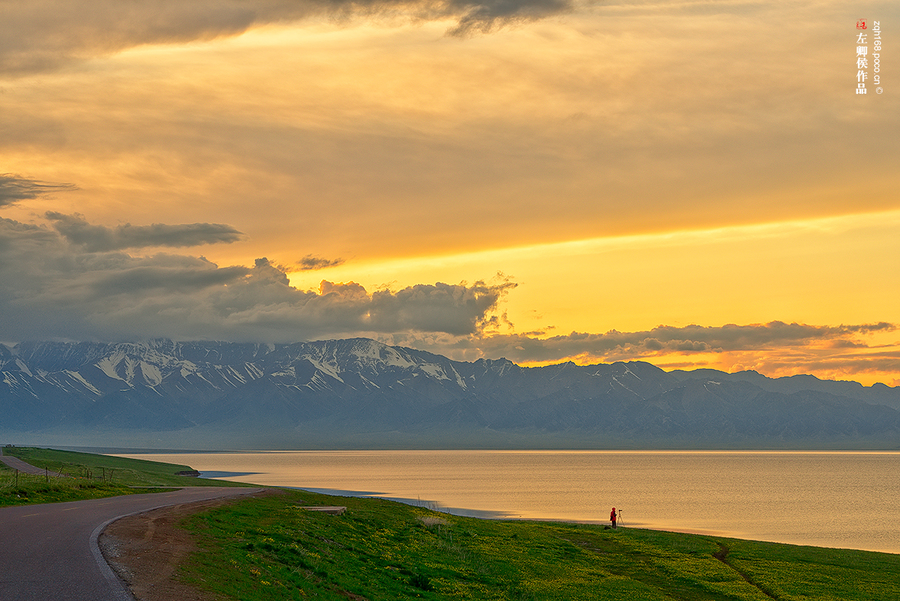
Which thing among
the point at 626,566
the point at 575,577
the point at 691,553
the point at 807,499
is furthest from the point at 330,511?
the point at 807,499

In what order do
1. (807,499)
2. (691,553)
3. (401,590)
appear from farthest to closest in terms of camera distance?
(807,499)
(691,553)
(401,590)

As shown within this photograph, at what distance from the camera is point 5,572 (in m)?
27.5

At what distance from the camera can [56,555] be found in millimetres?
30453

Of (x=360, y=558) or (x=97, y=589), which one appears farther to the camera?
(x=360, y=558)

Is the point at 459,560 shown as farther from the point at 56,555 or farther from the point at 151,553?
the point at 56,555

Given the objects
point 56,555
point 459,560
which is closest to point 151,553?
point 56,555

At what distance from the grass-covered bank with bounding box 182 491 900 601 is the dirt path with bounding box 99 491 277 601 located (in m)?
1.02

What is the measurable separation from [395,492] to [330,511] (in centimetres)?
11744

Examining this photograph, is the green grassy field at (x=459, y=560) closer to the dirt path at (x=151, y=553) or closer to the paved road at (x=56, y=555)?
the dirt path at (x=151, y=553)

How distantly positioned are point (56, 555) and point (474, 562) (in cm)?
2909

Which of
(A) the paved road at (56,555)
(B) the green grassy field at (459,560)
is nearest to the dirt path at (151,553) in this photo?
(A) the paved road at (56,555)

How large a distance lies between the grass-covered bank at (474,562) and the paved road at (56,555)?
3.94 metres

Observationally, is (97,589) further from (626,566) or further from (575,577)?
(626,566)

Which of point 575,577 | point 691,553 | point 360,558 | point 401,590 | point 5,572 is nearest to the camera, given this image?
point 5,572
